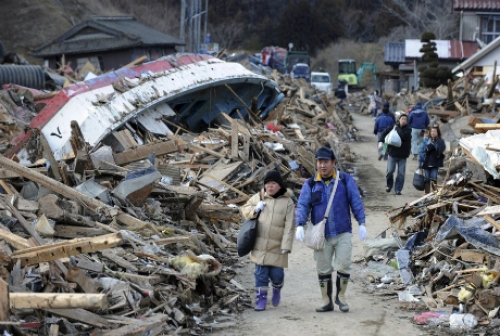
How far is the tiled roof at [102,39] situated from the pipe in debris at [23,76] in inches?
701

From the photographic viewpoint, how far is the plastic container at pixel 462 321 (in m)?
7.25

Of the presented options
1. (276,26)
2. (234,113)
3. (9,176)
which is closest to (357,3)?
(276,26)

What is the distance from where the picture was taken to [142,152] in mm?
12180

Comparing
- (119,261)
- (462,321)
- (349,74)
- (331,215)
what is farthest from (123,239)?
(349,74)

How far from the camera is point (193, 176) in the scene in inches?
537

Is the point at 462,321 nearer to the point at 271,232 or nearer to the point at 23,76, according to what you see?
the point at 271,232

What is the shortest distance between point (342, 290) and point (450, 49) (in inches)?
1668

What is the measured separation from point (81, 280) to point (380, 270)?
428 centimetres

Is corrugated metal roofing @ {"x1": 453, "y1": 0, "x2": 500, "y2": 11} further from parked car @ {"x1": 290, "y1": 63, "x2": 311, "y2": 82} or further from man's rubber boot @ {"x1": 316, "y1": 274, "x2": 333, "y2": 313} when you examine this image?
man's rubber boot @ {"x1": 316, "y1": 274, "x2": 333, "y2": 313}

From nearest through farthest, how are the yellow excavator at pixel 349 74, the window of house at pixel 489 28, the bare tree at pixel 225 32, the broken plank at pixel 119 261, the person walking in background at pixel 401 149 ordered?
the broken plank at pixel 119 261 < the person walking in background at pixel 401 149 < the window of house at pixel 489 28 < the yellow excavator at pixel 349 74 < the bare tree at pixel 225 32

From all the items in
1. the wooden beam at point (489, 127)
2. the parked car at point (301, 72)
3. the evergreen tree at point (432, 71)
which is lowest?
the parked car at point (301, 72)

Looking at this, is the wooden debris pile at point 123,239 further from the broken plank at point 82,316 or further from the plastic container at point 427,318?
the plastic container at point 427,318

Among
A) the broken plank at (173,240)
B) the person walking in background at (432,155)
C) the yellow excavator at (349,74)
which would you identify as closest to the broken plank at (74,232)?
the broken plank at (173,240)

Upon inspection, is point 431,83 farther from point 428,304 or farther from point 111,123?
point 428,304
